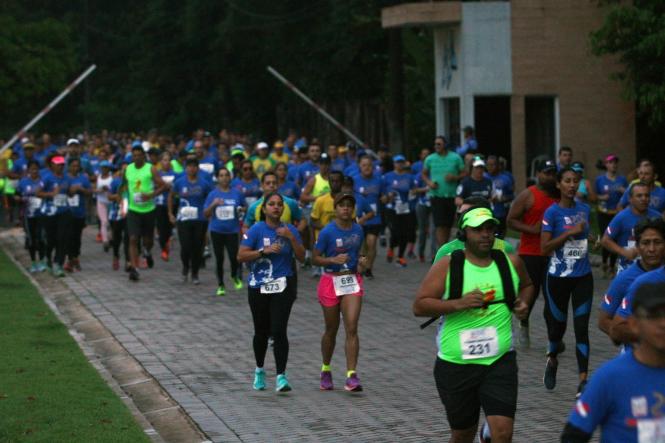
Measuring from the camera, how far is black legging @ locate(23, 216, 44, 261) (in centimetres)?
2286

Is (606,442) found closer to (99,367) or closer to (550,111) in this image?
(99,367)

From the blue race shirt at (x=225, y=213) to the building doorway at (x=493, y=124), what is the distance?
13.2 metres

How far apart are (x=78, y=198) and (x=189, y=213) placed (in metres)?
2.42

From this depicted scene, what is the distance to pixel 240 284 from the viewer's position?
2044 centimetres

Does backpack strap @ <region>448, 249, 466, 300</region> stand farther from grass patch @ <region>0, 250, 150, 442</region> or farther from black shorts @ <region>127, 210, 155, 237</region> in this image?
black shorts @ <region>127, 210, 155, 237</region>

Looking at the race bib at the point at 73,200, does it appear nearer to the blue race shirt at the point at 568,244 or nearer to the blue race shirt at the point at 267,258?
the blue race shirt at the point at 267,258

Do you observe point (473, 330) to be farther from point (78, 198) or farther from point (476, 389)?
point (78, 198)

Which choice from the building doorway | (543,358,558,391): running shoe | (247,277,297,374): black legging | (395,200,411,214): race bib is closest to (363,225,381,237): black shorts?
(395,200,411,214): race bib

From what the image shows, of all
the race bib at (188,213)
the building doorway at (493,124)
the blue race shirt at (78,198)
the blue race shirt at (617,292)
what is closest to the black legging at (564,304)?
the blue race shirt at (617,292)

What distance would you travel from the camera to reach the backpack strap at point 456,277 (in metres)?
8.06

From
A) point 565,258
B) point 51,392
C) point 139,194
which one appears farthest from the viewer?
point 139,194

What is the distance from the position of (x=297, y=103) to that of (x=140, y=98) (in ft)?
43.7

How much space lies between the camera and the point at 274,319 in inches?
473

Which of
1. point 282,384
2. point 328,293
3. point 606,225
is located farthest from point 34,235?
point 282,384
